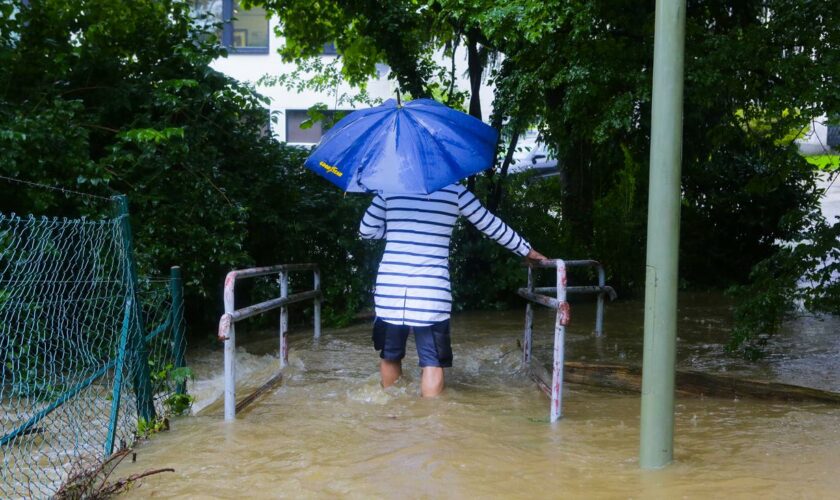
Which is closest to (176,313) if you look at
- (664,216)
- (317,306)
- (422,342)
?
(422,342)

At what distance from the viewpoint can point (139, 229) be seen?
8344mm

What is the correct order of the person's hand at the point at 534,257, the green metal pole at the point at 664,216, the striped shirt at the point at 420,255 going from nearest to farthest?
the green metal pole at the point at 664,216 < the striped shirt at the point at 420,255 < the person's hand at the point at 534,257

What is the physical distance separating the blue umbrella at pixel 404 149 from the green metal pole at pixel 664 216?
1.35 m

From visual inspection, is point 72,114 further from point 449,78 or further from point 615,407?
point 449,78

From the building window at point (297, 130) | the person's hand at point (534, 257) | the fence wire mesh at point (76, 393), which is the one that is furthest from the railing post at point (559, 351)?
the building window at point (297, 130)

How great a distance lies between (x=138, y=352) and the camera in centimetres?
543

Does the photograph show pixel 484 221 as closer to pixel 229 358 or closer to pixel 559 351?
pixel 559 351

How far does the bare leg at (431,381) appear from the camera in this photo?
5.61 metres

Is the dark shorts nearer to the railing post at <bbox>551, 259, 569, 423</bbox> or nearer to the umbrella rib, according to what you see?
the railing post at <bbox>551, 259, 569, 423</bbox>

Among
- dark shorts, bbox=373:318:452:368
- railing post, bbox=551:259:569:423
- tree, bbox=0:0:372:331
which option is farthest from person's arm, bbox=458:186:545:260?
tree, bbox=0:0:372:331

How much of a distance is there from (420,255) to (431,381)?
0.83m

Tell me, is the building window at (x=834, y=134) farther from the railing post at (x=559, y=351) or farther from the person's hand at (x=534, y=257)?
the railing post at (x=559, y=351)

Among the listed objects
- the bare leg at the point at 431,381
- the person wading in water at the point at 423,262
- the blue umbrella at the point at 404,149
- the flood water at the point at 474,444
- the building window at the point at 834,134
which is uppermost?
the building window at the point at 834,134

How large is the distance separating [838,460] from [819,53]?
11.0ft
